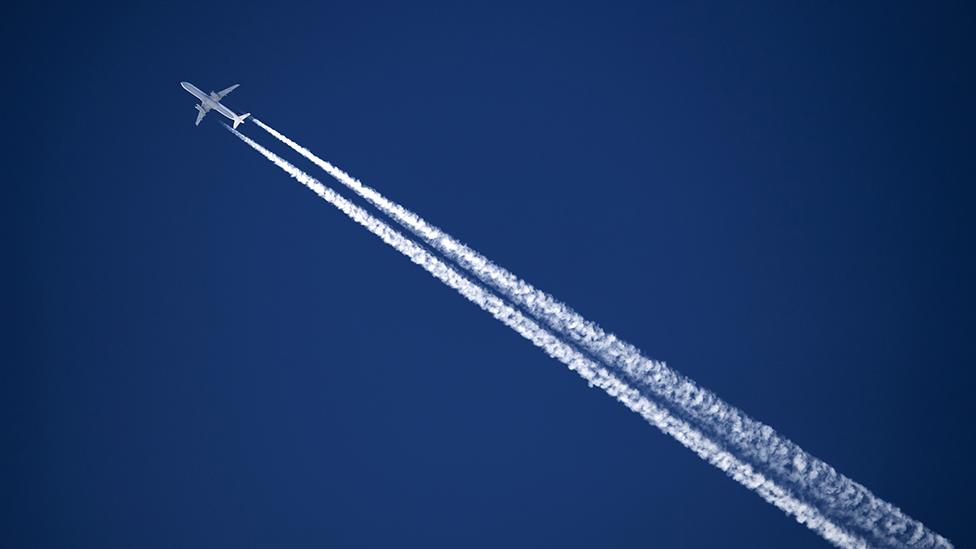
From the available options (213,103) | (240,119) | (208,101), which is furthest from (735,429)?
(208,101)

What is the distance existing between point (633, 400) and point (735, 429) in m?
2.85

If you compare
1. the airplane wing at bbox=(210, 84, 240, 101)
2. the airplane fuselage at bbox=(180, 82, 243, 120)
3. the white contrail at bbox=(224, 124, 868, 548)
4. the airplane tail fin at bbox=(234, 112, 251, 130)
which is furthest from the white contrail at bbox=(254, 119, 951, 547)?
the airplane wing at bbox=(210, 84, 240, 101)

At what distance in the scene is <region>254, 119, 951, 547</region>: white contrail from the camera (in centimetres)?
2230

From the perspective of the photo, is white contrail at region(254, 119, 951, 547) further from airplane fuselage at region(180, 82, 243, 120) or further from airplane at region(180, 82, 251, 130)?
airplane fuselage at region(180, 82, 243, 120)

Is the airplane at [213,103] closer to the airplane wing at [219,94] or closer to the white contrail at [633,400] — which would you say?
the airplane wing at [219,94]

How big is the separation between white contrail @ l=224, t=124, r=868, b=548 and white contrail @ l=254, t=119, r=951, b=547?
30cm

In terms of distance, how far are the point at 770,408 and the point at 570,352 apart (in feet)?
27.8

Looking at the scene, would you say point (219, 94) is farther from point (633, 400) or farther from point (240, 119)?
point (633, 400)

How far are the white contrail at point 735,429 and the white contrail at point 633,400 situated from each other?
30 cm

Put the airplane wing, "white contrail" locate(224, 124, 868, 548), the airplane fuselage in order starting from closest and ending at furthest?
"white contrail" locate(224, 124, 868, 548) → the airplane fuselage → the airplane wing

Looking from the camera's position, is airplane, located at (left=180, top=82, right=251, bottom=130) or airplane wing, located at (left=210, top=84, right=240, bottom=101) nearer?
airplane, located at (left=180, top=82, right=251, bottom=130)

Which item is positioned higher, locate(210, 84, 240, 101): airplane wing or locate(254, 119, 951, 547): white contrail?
locate(210, 84, 240, 101): airplane wing

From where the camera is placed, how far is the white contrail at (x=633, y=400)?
72.2ft

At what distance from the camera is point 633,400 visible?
23375mm
